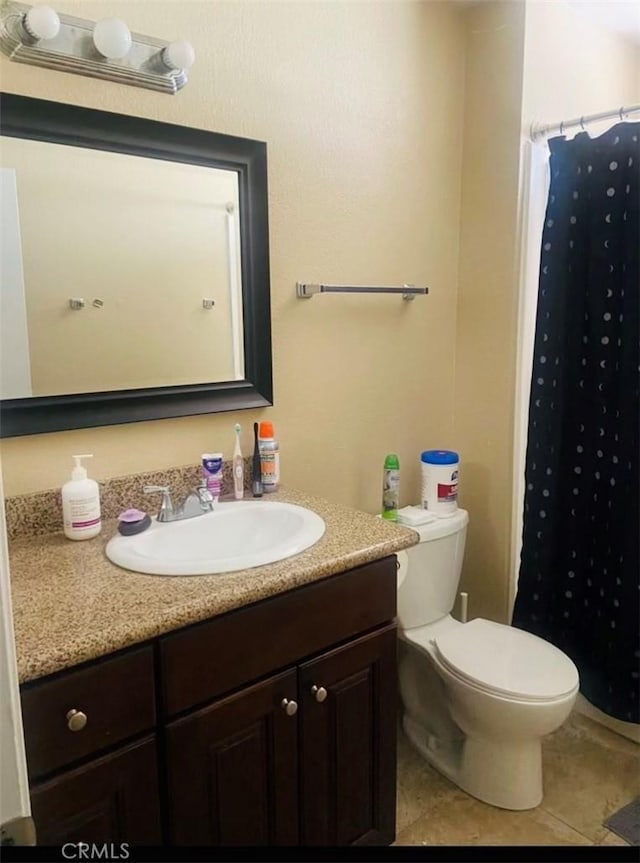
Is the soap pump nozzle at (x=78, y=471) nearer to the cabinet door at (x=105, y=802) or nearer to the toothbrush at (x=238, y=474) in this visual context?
the toothbrush at (x=238, y=474)

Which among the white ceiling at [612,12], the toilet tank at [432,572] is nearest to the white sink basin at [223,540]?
the toilet tank at [432,572]

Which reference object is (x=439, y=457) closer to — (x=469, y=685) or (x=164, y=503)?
(x=469, y=685)

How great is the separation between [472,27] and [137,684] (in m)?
2.27

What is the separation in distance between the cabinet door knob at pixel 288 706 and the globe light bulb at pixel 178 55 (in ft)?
4.73

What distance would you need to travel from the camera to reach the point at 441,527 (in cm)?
195

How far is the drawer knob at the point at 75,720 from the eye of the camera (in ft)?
3.16

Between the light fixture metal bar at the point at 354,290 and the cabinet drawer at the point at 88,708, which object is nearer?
the cabinet drawer at the point at 88,708

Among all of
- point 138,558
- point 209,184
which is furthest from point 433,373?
point 138,558

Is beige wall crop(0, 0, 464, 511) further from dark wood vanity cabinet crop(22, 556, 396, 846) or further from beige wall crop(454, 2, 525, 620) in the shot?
dark wood vanity cabinet crop(22, 556, 396, 846)

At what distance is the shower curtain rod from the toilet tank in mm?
1282

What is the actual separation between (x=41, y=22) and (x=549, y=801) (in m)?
2.34

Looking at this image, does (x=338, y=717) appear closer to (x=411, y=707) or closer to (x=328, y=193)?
(x=411, y=707)

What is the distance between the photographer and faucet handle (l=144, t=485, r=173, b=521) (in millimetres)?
1476

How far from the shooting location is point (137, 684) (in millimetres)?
1038
